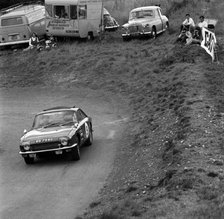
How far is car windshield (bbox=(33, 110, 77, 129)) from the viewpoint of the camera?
61.3 ft

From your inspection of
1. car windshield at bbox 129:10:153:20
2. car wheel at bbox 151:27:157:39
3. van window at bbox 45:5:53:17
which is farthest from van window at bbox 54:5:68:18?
car wheel at bbox 151:27:157:39

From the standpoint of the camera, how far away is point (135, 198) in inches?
500

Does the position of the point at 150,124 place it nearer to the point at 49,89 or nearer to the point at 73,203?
the point at 73,203

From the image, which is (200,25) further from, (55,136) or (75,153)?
(55,136)

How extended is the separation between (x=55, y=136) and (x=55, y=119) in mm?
1584

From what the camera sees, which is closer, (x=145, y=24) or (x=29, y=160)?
(x=29, y=160)

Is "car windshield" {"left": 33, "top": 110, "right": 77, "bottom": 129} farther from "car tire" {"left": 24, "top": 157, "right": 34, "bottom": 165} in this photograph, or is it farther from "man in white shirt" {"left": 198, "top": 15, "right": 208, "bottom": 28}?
"man in white shirt" {"left": 198, "top": 15, "right": 208, "bottom": 28}

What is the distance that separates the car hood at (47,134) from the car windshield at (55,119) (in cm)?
46

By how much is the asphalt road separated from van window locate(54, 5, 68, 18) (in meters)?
9.62

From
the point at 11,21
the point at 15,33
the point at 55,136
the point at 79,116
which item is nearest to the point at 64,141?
the point at 55,136

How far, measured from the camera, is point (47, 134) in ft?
57.9

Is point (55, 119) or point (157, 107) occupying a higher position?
point (55, 119)

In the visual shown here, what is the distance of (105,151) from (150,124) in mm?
2598

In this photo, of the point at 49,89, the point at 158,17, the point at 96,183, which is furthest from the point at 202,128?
the point at 158,17
